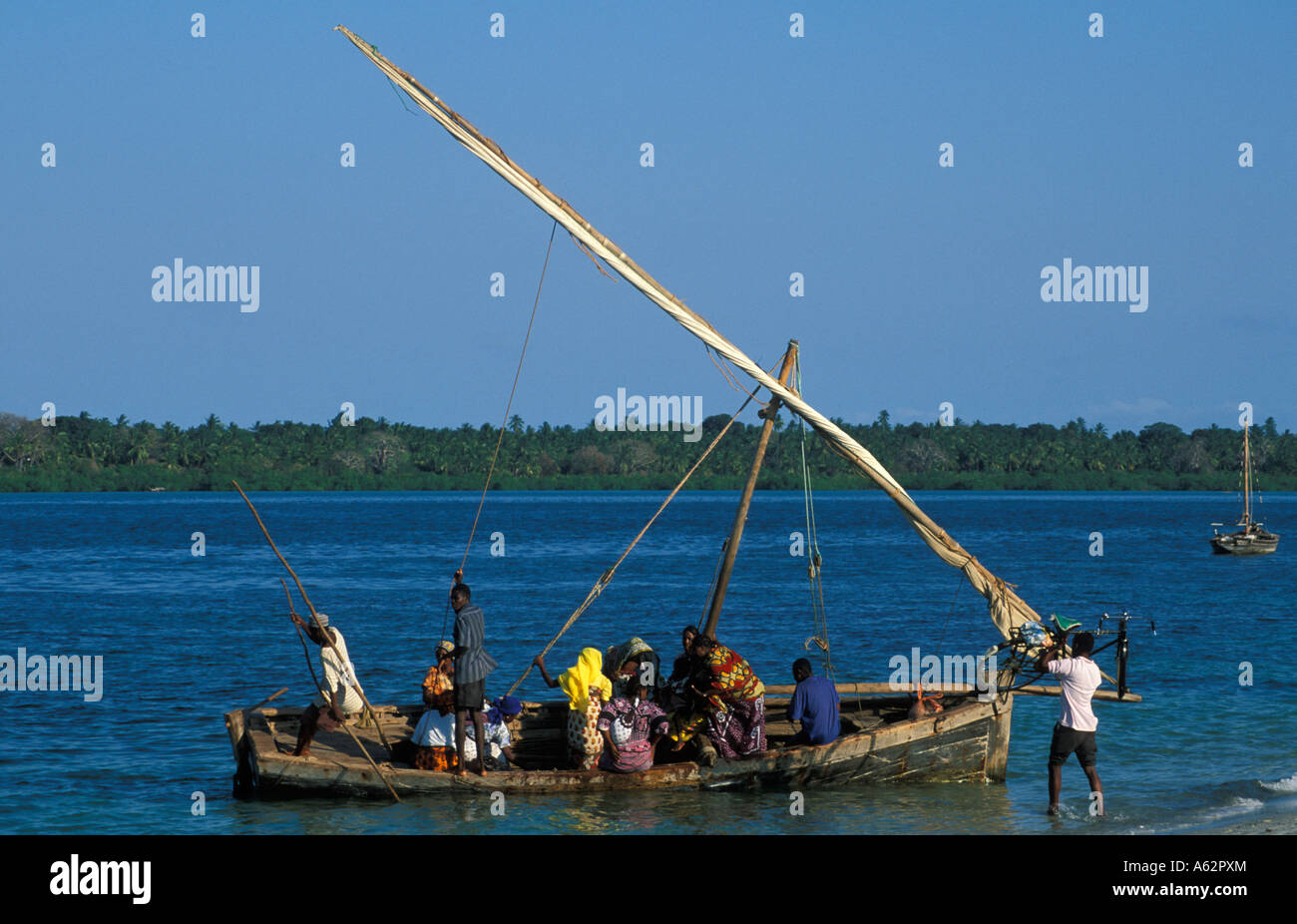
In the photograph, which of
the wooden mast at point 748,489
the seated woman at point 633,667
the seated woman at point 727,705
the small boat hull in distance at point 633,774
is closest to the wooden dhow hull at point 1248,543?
the small boat hull in distance at point 633,774

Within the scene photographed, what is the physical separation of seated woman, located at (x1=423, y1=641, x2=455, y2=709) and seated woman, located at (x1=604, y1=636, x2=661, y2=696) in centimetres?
153

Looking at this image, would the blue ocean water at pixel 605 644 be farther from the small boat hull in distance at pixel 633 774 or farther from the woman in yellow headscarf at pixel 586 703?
the woman in yellow headscarf at pixel 586 703

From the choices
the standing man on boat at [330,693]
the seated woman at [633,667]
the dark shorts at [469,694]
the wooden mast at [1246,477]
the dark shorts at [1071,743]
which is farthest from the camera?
the wooden mast at [1246,477]

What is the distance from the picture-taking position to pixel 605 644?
30641 mm

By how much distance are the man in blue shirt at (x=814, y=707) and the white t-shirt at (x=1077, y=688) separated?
7.86 ft

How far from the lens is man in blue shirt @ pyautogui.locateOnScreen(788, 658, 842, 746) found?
12.9 m

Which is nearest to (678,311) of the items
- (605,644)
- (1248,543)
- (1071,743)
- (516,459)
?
(1071,743)

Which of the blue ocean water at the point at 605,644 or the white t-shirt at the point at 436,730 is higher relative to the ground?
the white t-shirt at the point at 436,730

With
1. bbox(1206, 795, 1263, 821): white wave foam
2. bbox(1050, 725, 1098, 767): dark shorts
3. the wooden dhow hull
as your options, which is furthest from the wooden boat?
the wooden dhow hull

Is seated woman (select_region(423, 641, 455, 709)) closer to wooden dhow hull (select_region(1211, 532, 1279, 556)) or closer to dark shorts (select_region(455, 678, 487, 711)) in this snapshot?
dark shorts (select_region(455, 678, 487, 711))

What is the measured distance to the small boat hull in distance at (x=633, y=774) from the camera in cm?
1238

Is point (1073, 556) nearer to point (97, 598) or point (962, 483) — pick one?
point (97, 598)

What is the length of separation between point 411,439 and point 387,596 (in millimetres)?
105312

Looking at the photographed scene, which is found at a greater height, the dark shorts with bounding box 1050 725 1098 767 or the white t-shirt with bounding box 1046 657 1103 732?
the white t-shirt with bounding box 1046 657 1103 732
